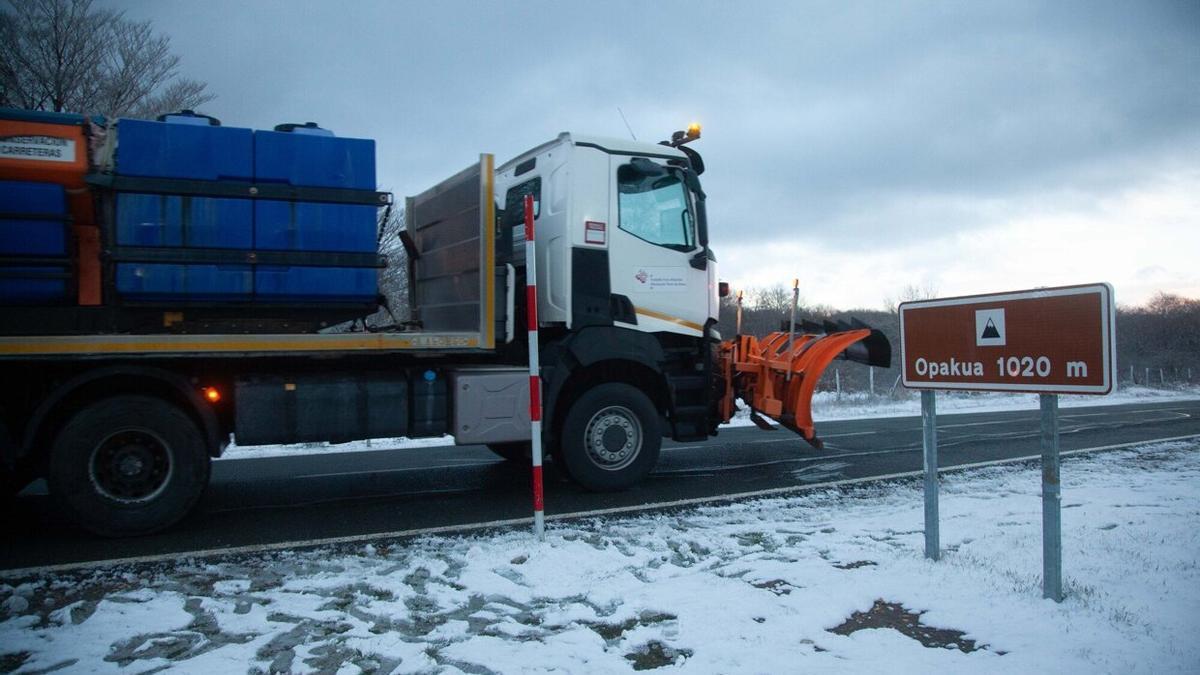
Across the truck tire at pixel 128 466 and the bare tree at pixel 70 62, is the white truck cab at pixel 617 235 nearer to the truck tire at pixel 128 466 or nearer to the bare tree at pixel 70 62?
the truck tire at pixel 128 466

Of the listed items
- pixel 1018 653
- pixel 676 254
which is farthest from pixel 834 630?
pixel 676 254

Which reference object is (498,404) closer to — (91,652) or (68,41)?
(91,652)

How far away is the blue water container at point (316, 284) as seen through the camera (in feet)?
20.0

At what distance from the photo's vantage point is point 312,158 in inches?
244

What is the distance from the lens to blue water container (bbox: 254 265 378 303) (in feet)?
20.0

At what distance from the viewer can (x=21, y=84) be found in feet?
55.1

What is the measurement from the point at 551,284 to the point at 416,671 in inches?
176

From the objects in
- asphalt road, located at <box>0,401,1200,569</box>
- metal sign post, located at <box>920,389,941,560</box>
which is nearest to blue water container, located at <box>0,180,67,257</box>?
asphalt road, located at <box>0,401,1200,569</box>

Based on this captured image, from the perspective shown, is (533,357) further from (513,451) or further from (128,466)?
(513,451)

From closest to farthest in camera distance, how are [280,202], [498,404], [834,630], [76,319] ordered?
[834,630], [76,319], [280,202], [498,404]

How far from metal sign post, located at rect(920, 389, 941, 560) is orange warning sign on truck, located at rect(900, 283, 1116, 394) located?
0.18 m

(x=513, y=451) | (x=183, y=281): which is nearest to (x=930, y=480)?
(x=513, y=451)

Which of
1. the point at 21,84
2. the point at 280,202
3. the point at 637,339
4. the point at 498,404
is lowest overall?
the point at 498,404

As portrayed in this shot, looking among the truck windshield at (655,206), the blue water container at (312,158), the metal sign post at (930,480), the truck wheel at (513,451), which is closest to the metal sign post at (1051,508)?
the metal sign post at (930,480)
